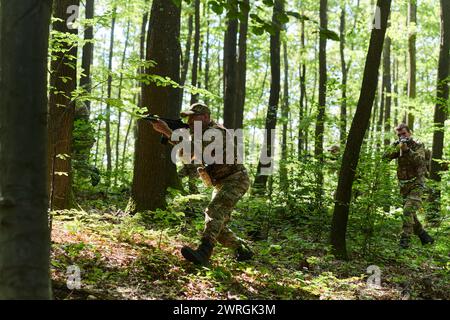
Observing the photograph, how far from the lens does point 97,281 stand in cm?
472

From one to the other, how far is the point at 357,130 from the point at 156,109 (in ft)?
10.9

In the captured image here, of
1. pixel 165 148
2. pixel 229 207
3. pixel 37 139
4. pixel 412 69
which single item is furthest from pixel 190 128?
pixel 412 69

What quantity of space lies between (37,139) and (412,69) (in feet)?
51.7

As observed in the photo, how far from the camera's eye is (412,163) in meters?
9.45

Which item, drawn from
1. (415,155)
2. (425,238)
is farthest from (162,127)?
(425,238)

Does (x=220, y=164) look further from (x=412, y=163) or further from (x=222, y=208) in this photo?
(x=412, y=163)

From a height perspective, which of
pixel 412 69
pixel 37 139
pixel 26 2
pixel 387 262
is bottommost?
pixel 387 262

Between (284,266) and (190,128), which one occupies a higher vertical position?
(190,128)

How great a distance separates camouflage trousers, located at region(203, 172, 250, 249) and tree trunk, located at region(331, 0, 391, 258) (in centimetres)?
→ 168

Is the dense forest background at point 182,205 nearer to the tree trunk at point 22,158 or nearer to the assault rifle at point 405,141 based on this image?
the tree trunk at point 22,158

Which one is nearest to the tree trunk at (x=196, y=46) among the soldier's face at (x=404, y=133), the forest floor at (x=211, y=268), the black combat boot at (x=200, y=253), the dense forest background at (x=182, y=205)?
the dense forest background at (x=182, y=205)
